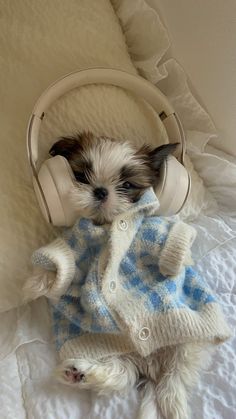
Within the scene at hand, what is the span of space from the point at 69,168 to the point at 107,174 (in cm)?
7

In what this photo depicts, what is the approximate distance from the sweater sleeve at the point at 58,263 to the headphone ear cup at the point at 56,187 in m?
0.06

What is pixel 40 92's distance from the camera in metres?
1.04

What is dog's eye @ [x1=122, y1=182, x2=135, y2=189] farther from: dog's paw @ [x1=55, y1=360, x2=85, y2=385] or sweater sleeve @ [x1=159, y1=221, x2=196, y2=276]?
dog's paw @ [x1=55, y1=360, x2=85, y2=385]

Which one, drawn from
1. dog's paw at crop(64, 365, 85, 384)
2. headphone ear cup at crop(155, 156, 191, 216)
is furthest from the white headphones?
dog's paw at crop(64, 365, 85, 384)

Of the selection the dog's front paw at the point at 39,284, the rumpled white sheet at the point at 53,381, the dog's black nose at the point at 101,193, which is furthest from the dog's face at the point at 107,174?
the rumpled white sheet at the point at 53,381

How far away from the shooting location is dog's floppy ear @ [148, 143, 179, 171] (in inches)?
36.3

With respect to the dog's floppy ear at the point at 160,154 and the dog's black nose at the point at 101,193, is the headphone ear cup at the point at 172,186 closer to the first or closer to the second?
the dog's floppy ear at the point at 160,154

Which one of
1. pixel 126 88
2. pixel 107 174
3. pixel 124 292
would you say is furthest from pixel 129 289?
pixel 126 88

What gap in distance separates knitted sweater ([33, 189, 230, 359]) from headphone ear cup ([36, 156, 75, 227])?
0.04m

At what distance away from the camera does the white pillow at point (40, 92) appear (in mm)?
962

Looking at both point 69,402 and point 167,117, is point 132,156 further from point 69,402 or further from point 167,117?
point 69,402

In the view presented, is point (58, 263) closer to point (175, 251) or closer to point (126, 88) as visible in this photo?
point (175, 251)

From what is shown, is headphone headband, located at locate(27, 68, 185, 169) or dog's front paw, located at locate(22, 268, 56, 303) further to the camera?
headphone headband, located at locate(27, 68, 185, 169)

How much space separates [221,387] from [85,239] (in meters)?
0.36
